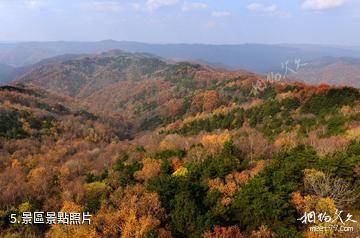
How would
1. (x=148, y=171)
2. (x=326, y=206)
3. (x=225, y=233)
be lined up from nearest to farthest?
(x=225, y=233) → (x=326, y=206) → (x=148, y=171)

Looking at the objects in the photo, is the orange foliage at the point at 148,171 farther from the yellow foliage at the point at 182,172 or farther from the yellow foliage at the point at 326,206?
the yellow foliage at the point at 326,206

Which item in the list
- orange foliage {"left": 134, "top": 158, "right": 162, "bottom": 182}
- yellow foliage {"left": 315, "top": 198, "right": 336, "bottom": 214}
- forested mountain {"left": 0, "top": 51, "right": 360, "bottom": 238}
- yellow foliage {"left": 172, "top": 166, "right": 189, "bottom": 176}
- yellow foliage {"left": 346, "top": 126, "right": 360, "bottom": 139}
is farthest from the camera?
yellow foliage {"left": 346, "top": 126, "right": 360, "bottom": 139}

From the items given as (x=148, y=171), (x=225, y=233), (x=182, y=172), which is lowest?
(x=148, y=171)

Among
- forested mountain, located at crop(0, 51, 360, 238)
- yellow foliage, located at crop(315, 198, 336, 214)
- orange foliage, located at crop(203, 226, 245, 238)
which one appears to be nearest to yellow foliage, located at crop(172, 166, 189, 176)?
forested mountain, located at crop(0, 51, 360, 238)

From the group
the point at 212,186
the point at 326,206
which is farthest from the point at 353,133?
the point at 326,206

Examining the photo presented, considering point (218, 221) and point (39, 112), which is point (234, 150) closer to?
point (218, 221)
